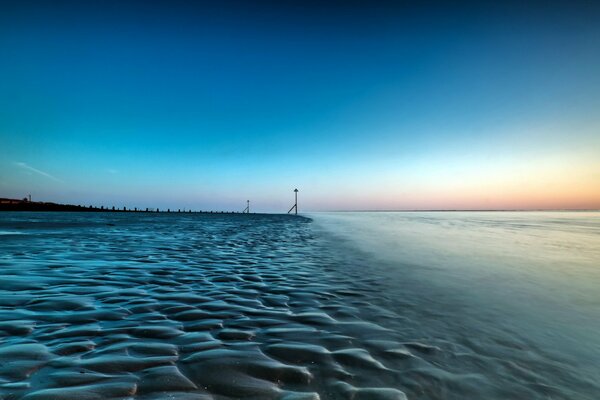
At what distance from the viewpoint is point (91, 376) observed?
304cm

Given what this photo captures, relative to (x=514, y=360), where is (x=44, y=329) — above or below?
above

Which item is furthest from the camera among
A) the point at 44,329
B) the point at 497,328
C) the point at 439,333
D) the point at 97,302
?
the point at 97,302

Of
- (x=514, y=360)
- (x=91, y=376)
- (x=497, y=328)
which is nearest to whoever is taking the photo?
(x=91, y=376)

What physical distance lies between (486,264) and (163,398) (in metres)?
12.2

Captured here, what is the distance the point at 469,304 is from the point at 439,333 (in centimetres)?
227

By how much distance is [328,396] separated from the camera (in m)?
2.89

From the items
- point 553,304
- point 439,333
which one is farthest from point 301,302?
point 553,304

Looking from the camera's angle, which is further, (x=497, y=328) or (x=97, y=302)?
(x=97, y=302)

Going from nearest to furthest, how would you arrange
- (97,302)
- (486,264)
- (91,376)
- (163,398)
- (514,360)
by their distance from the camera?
1. (163,398)
2. (91,376)
3. (514,360)
4. (97,302)
5. (486,264)

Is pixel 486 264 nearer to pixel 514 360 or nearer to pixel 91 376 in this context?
pixel 514 360

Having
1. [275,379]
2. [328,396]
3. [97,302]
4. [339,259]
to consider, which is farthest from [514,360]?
[339,259]

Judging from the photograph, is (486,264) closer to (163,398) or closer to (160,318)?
(160,318)

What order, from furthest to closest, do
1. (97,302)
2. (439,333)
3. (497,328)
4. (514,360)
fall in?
(97,302) < (497,328) < (439,333) < (514,360)

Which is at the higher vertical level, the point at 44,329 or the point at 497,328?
the point at 44,329
